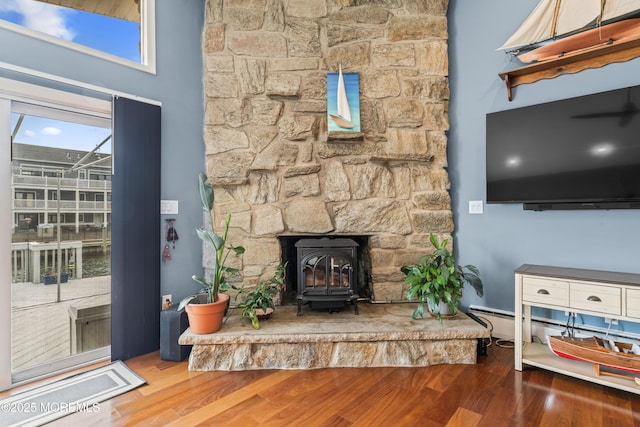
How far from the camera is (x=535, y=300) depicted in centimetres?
188

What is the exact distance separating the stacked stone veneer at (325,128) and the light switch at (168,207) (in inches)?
13.4

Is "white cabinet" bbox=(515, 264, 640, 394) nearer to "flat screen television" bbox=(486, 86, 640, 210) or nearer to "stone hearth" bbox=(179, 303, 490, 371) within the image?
"stone hearth" bbox=(179, 303, 490, 371)

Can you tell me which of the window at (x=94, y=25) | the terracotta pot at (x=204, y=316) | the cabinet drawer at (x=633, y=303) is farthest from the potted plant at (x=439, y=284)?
the window at (x=94, y=25)

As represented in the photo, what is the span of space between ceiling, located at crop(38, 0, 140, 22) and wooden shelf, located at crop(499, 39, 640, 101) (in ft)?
9.39

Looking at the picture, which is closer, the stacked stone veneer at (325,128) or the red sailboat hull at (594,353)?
the red sailboat hull at (594,353)

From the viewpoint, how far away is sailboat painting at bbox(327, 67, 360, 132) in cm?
241

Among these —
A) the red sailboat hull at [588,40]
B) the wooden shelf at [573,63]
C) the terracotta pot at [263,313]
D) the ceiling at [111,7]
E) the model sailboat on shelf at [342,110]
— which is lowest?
the terracotta pot at [263,313]

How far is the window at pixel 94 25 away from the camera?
73.2 inches

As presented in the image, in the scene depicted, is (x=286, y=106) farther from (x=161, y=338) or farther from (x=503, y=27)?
(x=161, y=338)

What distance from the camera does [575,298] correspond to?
1753 mm

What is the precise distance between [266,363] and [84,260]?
1507mm

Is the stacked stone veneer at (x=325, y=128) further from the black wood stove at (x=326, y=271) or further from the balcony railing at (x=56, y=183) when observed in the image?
the balcony railing at (x=56, y=183)

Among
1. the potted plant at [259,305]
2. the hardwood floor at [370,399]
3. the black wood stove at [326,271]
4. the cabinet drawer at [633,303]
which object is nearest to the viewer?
the hardwood floor at [370,399]

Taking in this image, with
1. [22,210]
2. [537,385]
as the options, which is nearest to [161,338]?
[22,210]
